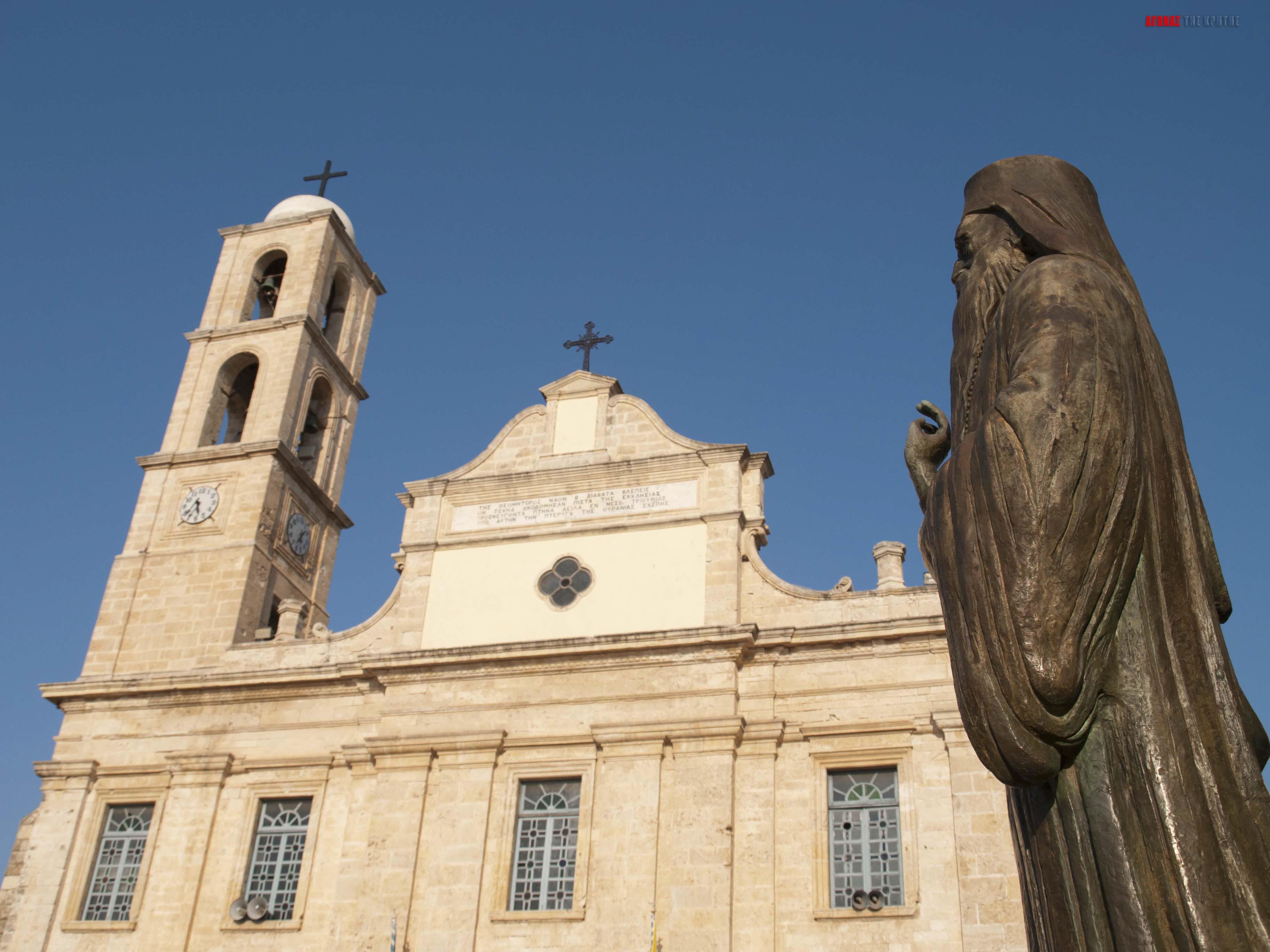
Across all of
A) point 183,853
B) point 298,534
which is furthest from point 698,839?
point 298,534

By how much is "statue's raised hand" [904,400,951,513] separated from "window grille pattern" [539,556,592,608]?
1213 cm

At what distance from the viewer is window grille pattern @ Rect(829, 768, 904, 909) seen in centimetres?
1268

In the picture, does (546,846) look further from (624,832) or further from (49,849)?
(49,849)

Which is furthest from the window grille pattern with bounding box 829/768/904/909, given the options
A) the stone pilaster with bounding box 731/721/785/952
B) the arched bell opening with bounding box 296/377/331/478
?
the arched bell opening with bounding box 296/377/331/478

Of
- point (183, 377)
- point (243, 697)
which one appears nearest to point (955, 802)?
point (243, 697)

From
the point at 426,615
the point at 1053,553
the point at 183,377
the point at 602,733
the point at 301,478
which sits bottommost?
the point at 1053,553

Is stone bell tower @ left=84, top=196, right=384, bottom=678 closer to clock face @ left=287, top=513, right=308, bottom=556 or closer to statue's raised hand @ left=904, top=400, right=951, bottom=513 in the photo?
clock face @ left=287, top=513, right=308, bottom=556

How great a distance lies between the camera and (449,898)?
44.2ft

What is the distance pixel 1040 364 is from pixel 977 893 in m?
10.6

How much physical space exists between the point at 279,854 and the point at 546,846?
11.4 feet

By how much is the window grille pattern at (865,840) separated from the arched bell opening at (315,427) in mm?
10401

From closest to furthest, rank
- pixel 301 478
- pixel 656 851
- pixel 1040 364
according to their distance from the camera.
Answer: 1. pixel 1040 364
2. pixel 656 851
3. pixel 301 478

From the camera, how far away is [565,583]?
50.8 ft

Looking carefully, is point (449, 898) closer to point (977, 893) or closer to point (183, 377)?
point (977, 893)
